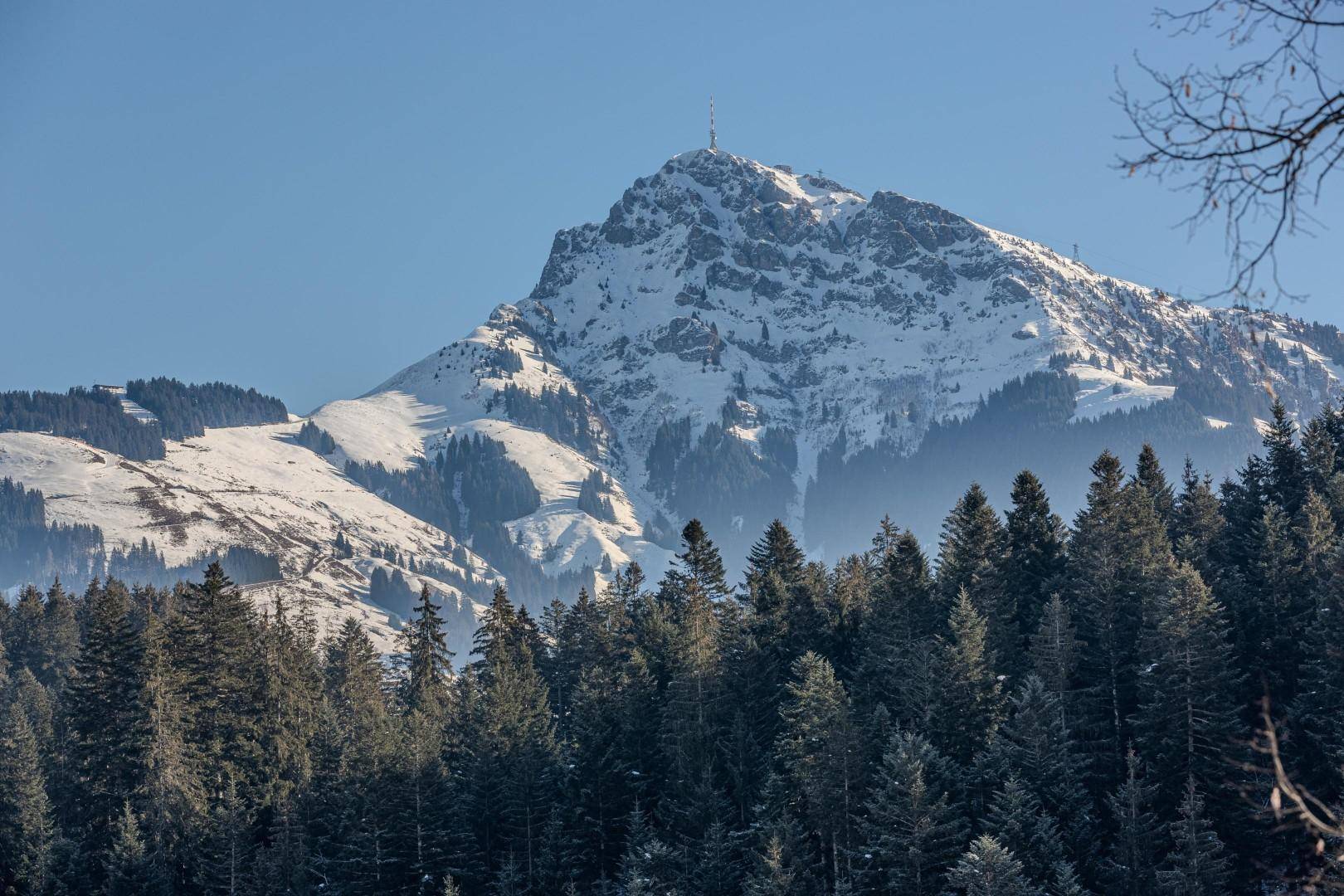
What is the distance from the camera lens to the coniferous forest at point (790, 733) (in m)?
53.2

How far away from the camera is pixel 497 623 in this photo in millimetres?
93375

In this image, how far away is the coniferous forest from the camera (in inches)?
2096

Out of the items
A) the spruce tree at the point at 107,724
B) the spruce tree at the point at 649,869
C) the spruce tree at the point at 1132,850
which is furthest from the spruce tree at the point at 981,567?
the spruce tree at the point at 107,724

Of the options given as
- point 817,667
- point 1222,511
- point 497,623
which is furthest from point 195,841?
point 1222,511

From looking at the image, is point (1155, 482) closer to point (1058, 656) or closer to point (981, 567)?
point (981, 567)

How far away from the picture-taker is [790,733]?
200 feet

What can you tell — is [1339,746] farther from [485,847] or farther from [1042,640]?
[485,847]

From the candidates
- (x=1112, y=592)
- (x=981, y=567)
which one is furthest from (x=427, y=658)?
(x=1112, y=592)

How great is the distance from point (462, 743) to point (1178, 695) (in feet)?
132

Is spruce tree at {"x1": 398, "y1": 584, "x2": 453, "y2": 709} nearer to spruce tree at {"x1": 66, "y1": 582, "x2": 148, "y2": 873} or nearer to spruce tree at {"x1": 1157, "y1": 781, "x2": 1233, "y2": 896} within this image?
spruce tree at {"x1": 66, "y1": 582, "x2": 148, "y2": 873}

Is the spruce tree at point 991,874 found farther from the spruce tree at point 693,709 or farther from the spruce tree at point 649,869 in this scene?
the spruce tree at point 693,709

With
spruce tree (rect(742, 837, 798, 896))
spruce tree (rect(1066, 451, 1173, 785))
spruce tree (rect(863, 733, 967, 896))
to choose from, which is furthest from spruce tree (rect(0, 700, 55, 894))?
spruce tree (rect(1066, 451, 1173, 785))

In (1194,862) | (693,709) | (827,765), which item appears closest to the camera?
(1194,862)

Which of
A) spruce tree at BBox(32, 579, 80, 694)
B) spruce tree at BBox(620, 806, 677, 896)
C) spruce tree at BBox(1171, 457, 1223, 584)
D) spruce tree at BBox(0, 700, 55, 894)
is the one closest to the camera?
spruce tree at BBox(620, 806, 677, 896)
